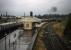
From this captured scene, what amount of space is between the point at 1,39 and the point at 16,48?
798 millimetres

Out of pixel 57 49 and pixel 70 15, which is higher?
pixel 70 15

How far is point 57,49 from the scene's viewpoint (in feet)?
17.1

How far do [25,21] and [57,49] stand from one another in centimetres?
535

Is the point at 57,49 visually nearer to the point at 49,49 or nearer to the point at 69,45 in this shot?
the point at 49,49

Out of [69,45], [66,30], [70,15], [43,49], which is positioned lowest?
[43,49]

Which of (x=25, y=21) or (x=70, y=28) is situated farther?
(x=25, y=21)

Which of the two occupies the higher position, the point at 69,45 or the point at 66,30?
the point at 66,30

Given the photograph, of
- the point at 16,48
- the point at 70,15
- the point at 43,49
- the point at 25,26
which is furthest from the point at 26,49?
the point at 25,26

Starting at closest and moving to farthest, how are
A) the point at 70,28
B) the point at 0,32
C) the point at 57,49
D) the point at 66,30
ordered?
the point at 70,28, the point at 66,30, the point at 57,49, the point at 0,32

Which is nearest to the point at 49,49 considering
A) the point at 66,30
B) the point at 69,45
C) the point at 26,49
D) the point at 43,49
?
the point at 43,49

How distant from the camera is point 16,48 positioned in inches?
167

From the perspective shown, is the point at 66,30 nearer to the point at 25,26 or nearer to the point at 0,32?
the point at 0,32

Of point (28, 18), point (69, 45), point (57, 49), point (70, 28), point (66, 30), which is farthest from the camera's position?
point (28, 18)

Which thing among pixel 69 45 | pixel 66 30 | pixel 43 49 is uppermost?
pixel 66 30
